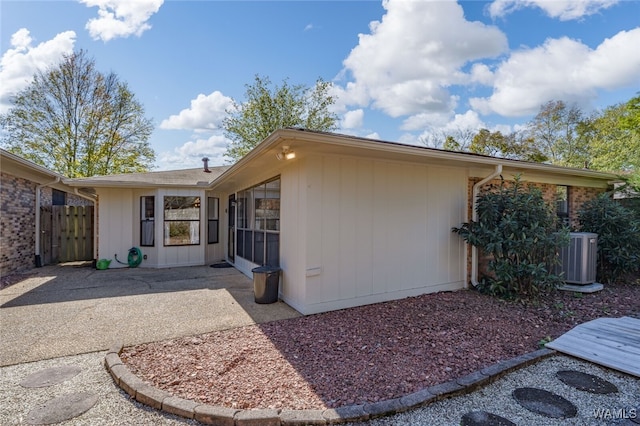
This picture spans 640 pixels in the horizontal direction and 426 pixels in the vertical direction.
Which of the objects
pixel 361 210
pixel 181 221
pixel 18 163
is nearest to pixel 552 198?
pixel 361 210

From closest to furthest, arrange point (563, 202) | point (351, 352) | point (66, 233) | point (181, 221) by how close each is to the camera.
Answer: point (351, 352) < point (563, 202) < point (181, 221) < point (66, 233)

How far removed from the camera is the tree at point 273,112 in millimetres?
21609

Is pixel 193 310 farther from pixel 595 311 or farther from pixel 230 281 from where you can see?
pixel 595 311

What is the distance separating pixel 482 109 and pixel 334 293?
67.3ft

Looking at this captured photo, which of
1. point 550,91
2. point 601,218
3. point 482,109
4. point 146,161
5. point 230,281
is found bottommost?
point 230,281

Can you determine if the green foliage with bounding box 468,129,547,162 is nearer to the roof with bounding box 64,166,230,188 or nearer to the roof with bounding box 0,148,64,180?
the roof with bounding box 64,166,230,188

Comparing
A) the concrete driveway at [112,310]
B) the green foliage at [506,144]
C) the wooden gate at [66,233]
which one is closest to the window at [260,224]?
the concrete driveway at [112,310]

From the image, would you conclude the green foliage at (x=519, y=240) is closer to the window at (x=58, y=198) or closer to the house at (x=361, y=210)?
the house at (x=361, y=210)

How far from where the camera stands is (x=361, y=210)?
5047 millimetres

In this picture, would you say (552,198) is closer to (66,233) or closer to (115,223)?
(115,223)

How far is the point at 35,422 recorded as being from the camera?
2.26m

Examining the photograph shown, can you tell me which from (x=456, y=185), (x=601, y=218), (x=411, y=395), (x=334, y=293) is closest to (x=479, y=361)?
(x=411, y=395)

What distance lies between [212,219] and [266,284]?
5428 mm

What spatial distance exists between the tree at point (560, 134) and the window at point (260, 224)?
76.5 ft
